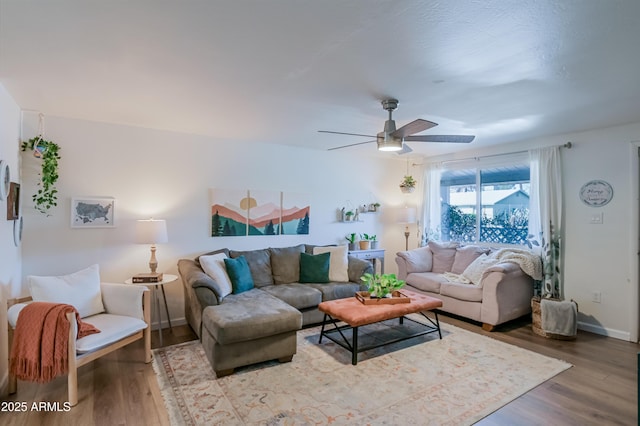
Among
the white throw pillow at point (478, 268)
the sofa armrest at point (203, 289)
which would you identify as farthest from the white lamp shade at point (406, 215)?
the sofa armrest at point (203, 289)

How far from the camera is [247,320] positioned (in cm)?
286

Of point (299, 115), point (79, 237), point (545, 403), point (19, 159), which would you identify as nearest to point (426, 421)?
point (545, 403)

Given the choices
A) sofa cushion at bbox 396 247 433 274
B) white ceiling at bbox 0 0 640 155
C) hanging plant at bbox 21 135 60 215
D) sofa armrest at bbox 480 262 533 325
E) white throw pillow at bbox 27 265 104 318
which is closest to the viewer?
white ceiling at bbox 0 0 640 155

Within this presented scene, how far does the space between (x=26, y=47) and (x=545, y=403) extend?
170 inches

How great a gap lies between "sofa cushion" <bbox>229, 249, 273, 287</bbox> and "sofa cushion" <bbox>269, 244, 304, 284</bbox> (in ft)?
0.27

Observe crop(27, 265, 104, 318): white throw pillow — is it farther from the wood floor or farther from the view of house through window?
the view of house through window

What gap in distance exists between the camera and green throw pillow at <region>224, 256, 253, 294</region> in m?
3.82

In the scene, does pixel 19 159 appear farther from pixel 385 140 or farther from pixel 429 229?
pixel 429 229

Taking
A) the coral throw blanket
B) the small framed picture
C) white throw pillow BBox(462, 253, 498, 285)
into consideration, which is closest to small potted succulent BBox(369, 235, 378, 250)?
white throw pillow BBox(462, 253, 498, 285)

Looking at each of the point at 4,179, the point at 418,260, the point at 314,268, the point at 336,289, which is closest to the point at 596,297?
the point at 418,260

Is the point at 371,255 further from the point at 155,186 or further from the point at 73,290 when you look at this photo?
the point at 73,290

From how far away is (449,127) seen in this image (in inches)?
155

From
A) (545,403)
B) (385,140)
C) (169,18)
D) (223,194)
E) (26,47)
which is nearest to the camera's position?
(169,18)

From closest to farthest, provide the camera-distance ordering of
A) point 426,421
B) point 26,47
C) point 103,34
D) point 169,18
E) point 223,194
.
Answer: point 169,18 → point 103,34 → point 26,47 → point 426,421 → point 223,194
